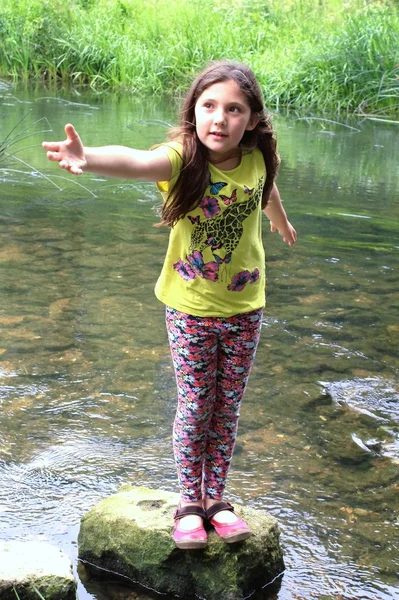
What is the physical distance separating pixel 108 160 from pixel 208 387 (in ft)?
2.40

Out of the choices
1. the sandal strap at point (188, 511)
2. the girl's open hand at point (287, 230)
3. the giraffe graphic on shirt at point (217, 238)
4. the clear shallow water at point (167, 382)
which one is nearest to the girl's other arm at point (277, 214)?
the girl's open hand at point (287, 230)

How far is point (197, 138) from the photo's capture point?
2379mm

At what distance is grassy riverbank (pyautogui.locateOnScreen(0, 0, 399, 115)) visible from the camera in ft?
38.8

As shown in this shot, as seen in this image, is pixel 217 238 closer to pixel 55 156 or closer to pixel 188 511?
pixel 55 156

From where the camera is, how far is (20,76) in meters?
13.8

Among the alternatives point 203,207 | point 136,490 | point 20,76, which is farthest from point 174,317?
point 20,76

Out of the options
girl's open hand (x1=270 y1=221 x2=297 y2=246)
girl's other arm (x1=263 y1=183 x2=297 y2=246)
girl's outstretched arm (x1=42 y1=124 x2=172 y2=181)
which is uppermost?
girl's outstretched arm (x1=42 y1=124 x2=172 y2=181)

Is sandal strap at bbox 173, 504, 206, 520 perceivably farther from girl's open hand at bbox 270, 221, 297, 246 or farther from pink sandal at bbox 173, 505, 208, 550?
girl's open hand at bbox 270, 221, 297, 246

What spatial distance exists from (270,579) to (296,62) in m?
10.6

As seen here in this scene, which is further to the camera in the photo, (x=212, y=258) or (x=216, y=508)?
(x=216, y=508)

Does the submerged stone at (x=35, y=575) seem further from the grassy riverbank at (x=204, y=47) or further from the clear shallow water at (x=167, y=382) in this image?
the grassy riverbank at (x=204, y=47)

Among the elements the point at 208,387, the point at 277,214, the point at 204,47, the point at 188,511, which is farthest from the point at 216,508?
the point at 204,47

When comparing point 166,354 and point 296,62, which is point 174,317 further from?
point 296,62

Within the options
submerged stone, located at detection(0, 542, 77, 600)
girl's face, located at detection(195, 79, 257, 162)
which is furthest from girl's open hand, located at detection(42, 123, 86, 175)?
submerged stone, located at detection(0, 542, 77, 600)
